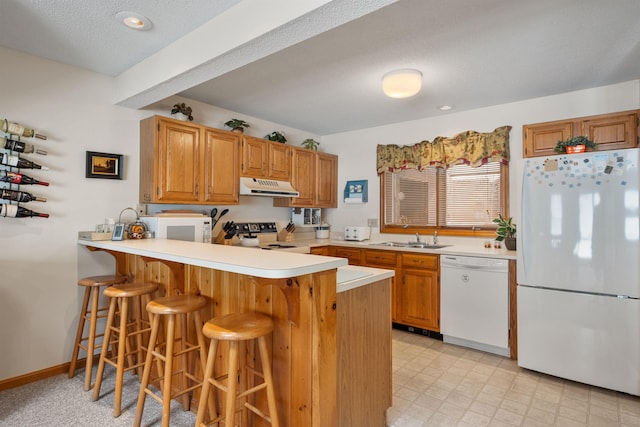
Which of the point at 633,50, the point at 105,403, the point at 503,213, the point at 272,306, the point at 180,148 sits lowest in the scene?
the point at 105,403

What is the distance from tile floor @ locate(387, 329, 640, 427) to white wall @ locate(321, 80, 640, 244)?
1.30m

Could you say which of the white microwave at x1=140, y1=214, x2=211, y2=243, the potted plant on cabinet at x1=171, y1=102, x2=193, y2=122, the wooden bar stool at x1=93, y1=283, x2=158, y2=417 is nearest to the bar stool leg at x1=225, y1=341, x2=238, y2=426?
the wooden bar stool at x1=93, y1=283, x2=158, y2=417

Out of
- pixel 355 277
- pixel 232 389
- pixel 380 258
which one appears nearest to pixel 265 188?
pixel 380 258

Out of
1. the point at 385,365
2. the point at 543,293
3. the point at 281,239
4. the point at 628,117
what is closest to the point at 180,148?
the point at 281,239

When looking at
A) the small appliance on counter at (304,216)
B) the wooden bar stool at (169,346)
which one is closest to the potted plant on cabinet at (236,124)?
the small appliance on counter at (304,216)

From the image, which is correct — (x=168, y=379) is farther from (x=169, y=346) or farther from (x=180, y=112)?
(x=180, y=112)

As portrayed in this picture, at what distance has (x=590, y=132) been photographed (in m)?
3.11

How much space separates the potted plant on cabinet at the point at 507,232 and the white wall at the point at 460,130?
0.22 meters

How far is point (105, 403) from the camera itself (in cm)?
221

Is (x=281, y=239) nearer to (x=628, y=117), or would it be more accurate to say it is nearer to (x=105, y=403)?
(x=105, y=403)

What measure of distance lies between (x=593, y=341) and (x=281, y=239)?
10.7 feet

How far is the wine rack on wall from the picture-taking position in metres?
2.37

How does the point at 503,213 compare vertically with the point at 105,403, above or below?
above

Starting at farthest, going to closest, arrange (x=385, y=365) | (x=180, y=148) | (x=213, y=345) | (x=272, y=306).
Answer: (x=180, y=148) → (x=385, y=365) → (x=272, y=306) → (x=213, y=345)
